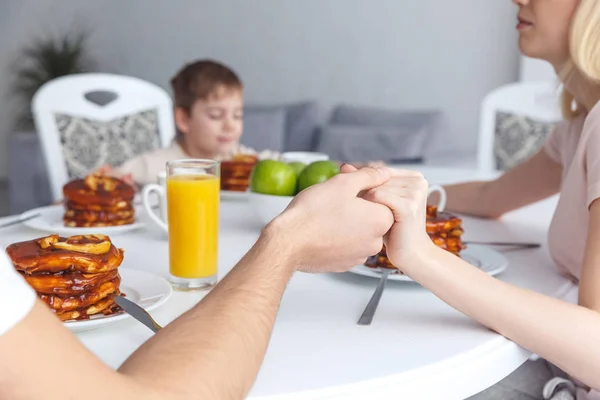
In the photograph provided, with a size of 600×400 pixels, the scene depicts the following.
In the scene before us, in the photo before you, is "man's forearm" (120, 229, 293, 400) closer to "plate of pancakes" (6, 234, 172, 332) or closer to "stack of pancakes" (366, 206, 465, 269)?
"plate of pancakes" (6, 234, 172, 332)

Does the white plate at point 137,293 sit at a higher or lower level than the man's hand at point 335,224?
lower

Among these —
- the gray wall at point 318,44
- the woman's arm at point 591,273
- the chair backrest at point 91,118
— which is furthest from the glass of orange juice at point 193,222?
the gray wall at point 318,44

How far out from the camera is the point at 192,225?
3.46 feet

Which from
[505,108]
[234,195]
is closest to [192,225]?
[234,195]

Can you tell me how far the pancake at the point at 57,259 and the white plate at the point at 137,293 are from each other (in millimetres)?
57

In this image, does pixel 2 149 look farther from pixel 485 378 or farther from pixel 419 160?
pixel 485 378

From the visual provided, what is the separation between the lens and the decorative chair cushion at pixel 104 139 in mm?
2506

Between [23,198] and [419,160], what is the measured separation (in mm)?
2277

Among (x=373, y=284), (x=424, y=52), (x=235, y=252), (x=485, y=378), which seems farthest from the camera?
(x=424, y=52)

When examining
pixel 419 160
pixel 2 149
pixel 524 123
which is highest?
pixel 524 123

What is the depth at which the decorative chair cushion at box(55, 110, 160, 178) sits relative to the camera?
98.7 inches

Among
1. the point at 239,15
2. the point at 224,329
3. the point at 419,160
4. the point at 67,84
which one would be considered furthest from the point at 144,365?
the point at 239,15

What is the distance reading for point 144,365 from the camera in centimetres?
62

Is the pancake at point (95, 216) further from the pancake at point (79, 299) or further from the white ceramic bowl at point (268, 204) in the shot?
the pancake at point (79, 299)
